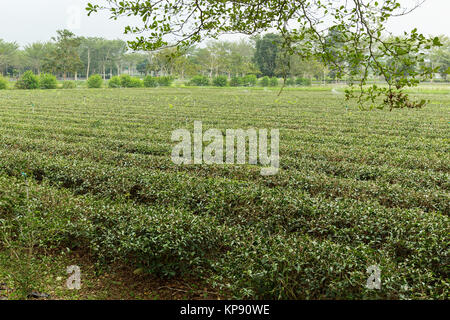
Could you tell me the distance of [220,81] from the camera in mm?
63938

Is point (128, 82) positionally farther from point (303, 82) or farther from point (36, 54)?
point (36, 54)

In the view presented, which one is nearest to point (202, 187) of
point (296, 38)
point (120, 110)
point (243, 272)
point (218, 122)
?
point (243, 272)

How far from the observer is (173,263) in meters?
4.57

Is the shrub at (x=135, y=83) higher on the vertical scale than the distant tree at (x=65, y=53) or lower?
lower

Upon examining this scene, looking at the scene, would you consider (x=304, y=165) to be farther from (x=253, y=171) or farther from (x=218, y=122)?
(x=218, y=122)

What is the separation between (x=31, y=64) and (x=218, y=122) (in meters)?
81.6

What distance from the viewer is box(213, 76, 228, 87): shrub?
63.7m

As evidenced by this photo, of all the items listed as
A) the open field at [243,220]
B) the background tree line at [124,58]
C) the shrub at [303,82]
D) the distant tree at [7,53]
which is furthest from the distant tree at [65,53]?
the open field at [243,220]

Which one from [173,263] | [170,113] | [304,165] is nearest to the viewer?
[173,263]

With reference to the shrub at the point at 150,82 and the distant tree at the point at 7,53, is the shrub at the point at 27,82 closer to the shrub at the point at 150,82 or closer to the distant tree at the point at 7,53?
the shrub at the point at 150,82

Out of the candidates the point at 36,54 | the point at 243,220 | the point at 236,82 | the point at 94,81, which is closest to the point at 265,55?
the point at 236,82

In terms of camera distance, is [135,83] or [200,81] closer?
[135,83]

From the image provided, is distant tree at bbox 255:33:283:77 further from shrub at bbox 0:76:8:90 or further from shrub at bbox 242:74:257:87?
shrub at bbox 0:76:8:90

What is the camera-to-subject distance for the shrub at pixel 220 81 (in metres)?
63.7
